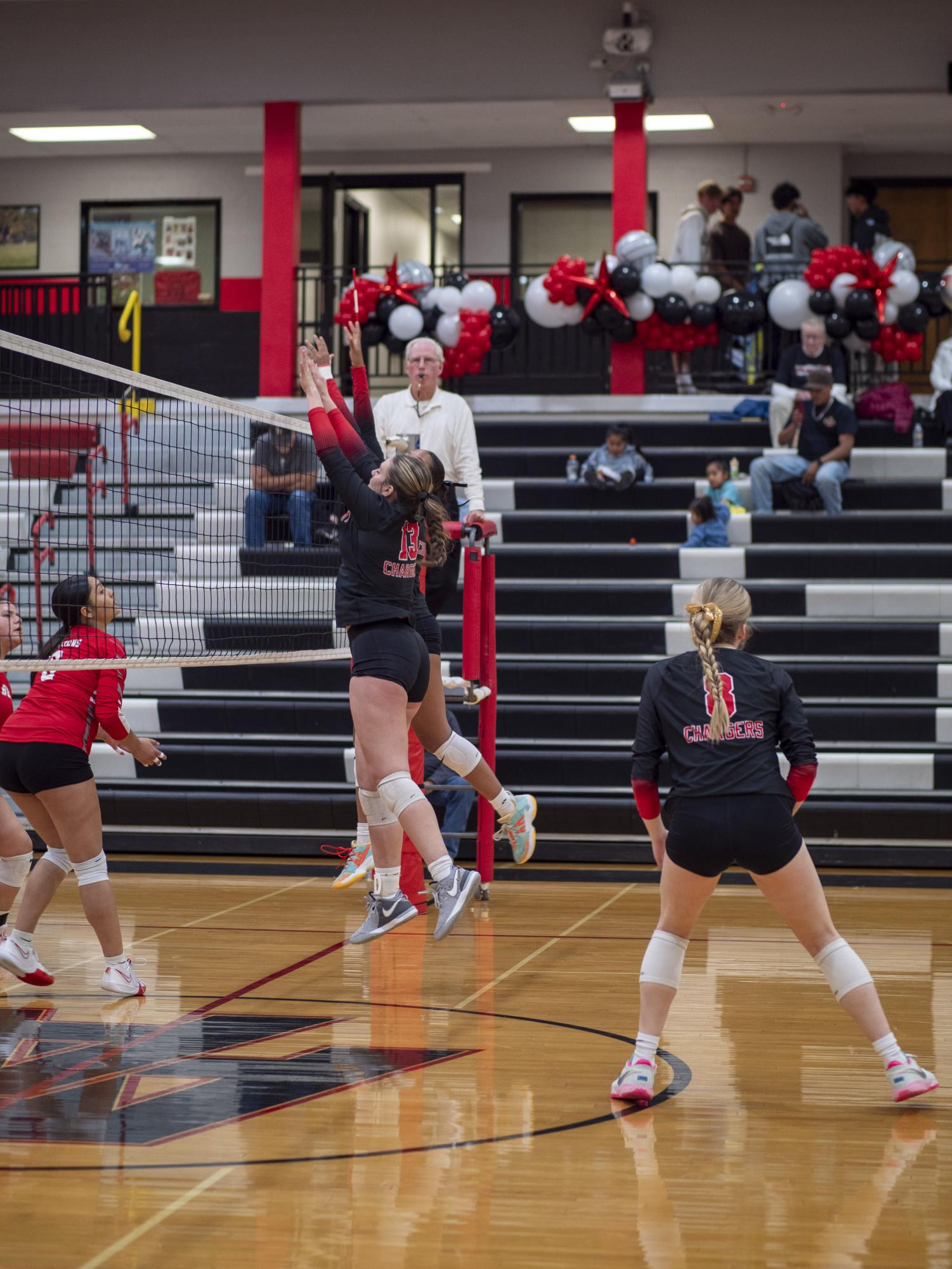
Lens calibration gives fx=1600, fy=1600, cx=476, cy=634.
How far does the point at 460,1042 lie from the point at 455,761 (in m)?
1.59

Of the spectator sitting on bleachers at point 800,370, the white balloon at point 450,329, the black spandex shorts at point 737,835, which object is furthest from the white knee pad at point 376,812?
the white balloon at point 450,329

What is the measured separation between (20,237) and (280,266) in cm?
477

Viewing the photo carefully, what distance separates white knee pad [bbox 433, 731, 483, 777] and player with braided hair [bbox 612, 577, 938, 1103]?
2.05 meters

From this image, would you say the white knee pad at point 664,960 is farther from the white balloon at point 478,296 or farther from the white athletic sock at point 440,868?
the white balloon at point 478,296

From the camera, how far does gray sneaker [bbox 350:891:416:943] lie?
17.7ft

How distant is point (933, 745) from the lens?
9188mm

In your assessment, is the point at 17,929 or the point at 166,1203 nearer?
the point at 166,1203

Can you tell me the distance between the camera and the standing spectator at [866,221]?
523 inches

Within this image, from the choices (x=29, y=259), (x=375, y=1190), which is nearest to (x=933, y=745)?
(x=375, y=1190)

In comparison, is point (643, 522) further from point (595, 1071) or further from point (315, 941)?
point (595, 1071)

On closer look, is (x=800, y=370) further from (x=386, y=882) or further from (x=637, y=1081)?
(x=637, y=1081)

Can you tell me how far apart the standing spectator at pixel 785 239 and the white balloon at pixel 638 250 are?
1171mm

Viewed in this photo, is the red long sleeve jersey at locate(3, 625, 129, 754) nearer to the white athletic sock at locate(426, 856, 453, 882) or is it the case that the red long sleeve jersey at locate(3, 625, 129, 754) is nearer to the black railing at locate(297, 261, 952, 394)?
A: the white athletic sock at locate(426, 856, 453, 882)

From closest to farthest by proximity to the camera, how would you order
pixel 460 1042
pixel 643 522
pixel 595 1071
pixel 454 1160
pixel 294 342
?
pixel 454 1160 → pixel 595 1071 → pixel 460 1042 → pixel 643 522 → pixel 294 342
